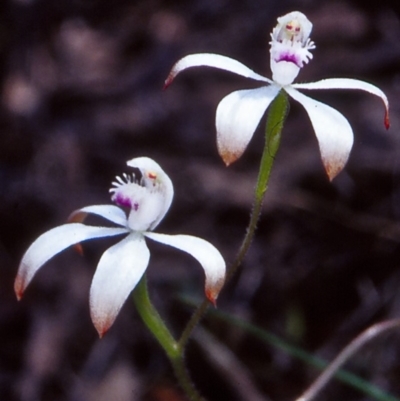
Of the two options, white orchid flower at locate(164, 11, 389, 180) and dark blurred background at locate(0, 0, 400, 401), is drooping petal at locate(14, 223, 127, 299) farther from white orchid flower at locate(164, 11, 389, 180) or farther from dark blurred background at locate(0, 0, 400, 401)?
dark blurred background at locate(0, 0, 400, 401)

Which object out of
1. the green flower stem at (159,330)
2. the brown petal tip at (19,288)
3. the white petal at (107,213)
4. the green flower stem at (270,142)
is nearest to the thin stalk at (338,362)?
the green flower stem at (159,330)

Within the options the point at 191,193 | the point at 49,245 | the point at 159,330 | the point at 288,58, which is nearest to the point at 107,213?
the point at 49,245

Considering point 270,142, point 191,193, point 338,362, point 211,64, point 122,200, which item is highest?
point 211,64

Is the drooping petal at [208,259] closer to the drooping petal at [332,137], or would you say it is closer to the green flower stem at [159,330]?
the green flower stem at [159,330]

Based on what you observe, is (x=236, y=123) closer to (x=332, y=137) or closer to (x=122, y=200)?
(x=332, y=137)

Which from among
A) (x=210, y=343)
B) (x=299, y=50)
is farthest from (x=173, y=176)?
(x=299, y=50)

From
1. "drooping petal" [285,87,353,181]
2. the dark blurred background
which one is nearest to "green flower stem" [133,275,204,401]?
"drooping petal" [285,87,353,181]
